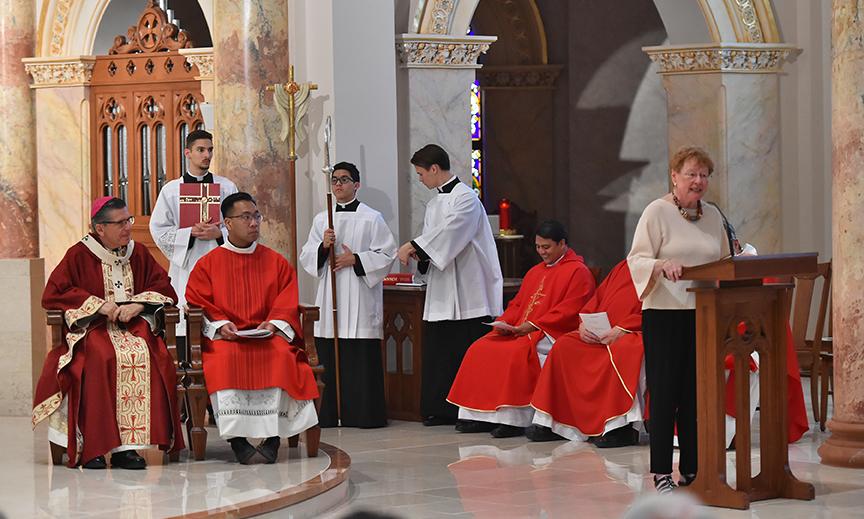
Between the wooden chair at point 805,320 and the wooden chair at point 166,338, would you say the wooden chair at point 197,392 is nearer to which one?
the wooden chair at point 166,338

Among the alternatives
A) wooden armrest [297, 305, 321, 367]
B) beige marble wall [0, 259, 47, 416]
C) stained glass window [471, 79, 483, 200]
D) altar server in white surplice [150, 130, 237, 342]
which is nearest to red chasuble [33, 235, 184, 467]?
wooden armrest [297, 305, 321, 367]

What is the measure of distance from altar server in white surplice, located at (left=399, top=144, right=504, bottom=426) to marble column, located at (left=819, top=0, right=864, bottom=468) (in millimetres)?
2655

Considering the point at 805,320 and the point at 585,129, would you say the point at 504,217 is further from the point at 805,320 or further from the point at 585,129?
the point at 805,320

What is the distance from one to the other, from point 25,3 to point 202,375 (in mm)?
Answer: 7142

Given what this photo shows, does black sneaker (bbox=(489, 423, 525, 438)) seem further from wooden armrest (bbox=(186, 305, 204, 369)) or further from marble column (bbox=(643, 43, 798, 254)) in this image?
marble column (bbox=(643, 43, 798, 254))

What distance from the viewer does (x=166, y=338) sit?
7.51m

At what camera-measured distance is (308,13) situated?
33.2ft

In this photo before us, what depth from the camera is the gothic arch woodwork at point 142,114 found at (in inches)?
531

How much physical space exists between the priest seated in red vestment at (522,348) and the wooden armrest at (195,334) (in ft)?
7.18

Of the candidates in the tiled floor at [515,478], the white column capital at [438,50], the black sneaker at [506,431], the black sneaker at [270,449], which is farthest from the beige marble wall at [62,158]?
the black sneaker at [270,449]

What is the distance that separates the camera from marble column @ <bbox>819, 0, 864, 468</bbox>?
292 inches

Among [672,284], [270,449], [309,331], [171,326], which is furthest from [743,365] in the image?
[171,326]

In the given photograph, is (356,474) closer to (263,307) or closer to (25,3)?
(263,307)

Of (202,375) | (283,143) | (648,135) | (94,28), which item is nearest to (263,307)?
(202,375)
